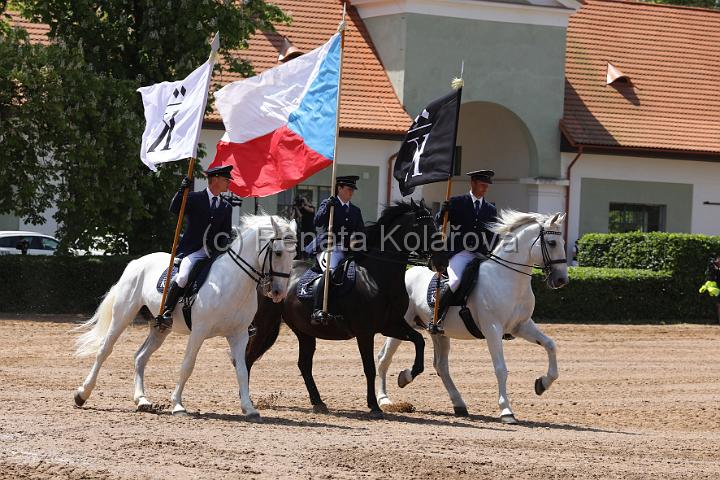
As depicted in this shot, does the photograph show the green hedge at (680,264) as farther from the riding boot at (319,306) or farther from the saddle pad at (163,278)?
the saddle pad at (163,278)

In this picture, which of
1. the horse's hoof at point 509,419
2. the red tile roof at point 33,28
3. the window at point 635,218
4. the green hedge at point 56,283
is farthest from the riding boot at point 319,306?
the window at point 635,218

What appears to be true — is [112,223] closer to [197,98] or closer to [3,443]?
[197,98]

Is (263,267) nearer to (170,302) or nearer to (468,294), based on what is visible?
(170,302)

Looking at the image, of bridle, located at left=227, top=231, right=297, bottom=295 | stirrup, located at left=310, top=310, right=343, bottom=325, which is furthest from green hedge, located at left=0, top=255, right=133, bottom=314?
bridle, located at left=227, top=231, right=297, bottom=295

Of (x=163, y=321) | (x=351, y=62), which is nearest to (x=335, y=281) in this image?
(x=163, y=321)

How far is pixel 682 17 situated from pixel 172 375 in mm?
29239

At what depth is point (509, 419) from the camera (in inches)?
572

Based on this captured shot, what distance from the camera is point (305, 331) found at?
1562cm

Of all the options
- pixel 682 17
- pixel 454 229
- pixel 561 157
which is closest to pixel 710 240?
pixel 561 157

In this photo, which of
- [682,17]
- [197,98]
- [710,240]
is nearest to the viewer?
[197,98]

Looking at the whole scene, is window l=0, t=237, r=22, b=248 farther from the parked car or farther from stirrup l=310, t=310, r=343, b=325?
stirrup l=310, t=310, r=343, b=325

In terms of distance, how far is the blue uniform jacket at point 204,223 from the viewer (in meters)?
14.2

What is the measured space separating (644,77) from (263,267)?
28.6m

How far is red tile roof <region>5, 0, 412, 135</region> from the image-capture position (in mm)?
33688
